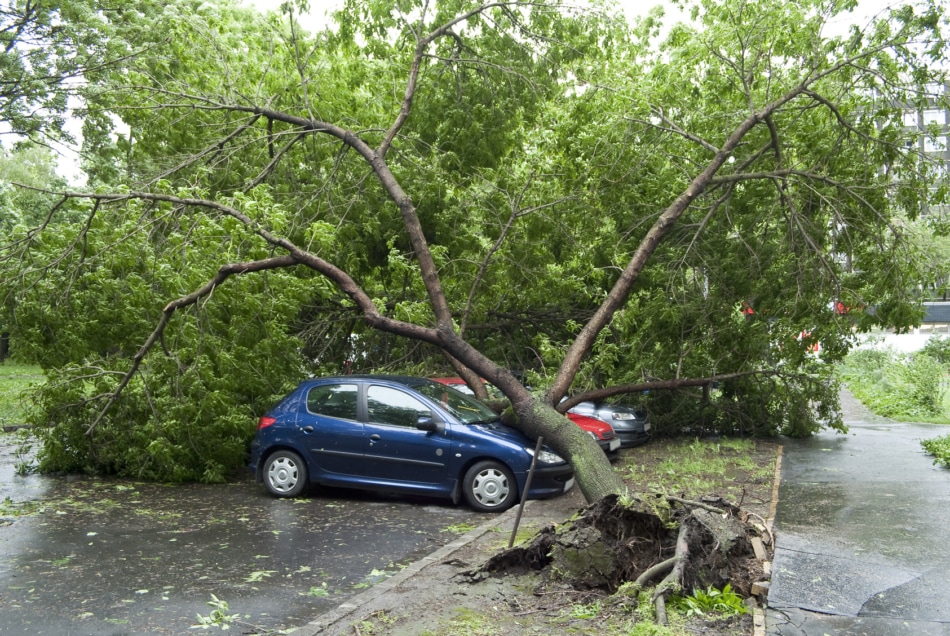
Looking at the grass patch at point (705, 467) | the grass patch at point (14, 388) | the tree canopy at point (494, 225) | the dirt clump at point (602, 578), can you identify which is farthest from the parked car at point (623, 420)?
the grass patch at point (14, 388)

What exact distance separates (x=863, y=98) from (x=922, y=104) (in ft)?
3.43

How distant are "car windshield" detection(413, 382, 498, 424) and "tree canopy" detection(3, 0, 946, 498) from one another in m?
0.59

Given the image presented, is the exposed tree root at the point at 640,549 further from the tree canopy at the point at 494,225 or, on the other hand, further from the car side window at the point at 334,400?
the car side window at the point at 334,400

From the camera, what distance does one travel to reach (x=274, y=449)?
34.8 ft

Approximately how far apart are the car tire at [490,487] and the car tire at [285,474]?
2.14 m

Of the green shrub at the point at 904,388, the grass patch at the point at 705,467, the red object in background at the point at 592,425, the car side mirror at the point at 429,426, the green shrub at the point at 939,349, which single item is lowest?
the grass patch at the point at 705,467

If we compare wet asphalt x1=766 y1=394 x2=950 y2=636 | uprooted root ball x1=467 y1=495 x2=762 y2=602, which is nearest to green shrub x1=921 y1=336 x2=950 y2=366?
wet asphalt x1=766 y1=394 x2=950 y2=636

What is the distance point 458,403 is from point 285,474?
231cm

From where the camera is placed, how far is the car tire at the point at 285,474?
412 inches

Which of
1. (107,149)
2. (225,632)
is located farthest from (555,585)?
(107,149)

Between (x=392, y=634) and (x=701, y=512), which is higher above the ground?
(x=701, y=512)

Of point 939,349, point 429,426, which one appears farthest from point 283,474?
point 939,349

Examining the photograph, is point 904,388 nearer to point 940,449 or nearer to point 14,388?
point 940,449

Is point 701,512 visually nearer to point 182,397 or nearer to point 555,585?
point 555,585
